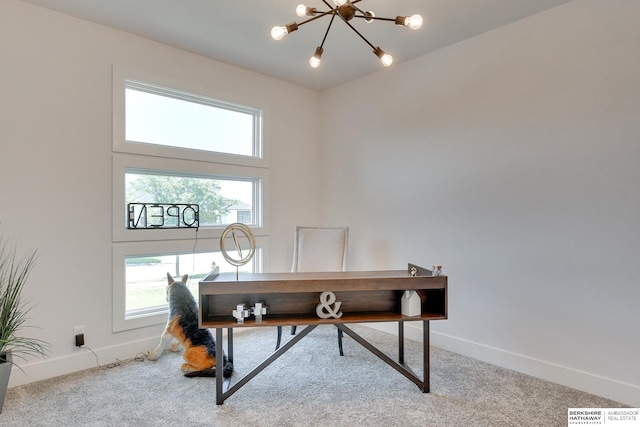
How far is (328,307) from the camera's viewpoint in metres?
2.14

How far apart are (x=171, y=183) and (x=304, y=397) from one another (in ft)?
6.78

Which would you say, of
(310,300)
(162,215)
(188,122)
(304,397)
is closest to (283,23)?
(188,122)

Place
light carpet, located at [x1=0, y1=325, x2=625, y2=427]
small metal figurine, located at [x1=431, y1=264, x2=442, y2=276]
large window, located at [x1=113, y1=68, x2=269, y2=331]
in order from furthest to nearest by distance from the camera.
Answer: large window, located at [x1=113, y1=68, x2=269, y2=331]
small metal figurine, located at [x1=431, y1=264, x2=442, y2=276]
light carpet, located at [x1=0, y1=325, x2=625, y2=427]

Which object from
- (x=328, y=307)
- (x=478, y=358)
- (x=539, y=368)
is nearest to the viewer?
(x=328, y=307)

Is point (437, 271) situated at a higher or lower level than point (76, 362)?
higher

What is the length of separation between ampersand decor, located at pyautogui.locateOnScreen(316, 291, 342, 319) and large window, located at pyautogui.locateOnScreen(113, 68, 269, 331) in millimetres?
1535

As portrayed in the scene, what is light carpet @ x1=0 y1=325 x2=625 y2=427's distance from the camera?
1.93 m

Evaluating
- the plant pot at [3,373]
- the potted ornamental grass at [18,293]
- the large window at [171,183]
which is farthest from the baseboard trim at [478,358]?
the plant pot at [3,373]

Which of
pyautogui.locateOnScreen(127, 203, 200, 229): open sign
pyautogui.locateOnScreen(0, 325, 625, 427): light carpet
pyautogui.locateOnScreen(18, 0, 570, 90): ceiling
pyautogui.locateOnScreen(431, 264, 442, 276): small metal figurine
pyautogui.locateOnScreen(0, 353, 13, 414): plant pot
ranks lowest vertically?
pyautogui.locateOnScreen(0, 325, 625, 427): light carpet

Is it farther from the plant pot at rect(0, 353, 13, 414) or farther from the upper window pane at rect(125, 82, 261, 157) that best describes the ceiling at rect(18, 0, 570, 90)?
the plant pot at rect(0, 353, 13, 414)

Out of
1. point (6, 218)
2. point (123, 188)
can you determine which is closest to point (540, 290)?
point (123, 188)

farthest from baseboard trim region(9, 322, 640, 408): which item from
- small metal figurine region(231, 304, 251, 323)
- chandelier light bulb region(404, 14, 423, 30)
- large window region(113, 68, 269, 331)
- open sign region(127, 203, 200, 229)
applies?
chandelier light bulb region(404, 14, 423, 30)

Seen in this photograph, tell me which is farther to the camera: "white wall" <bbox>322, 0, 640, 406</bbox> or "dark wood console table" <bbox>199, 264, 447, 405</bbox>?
"white wall" <bbox>322, 0, 640, 406</bbox>

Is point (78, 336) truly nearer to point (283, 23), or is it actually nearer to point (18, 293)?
point (18, 293)
